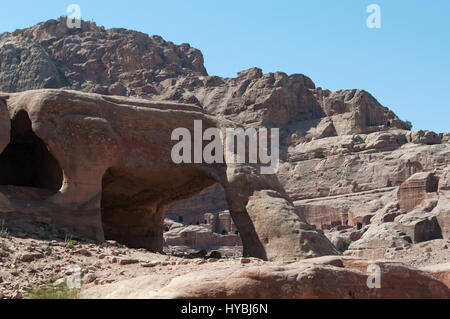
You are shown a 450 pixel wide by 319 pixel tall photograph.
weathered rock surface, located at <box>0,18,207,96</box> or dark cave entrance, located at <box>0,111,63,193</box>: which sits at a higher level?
weathered rock surface, located at <box>0,18,207,96</box>

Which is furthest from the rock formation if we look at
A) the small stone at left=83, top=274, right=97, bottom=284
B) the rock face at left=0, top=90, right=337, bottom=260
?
the small stone at left=83, top=274, right=97, bottom=284

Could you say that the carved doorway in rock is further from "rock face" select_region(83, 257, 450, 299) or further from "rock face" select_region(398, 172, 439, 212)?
"rock face" select_region(83, 257, 450, 299)

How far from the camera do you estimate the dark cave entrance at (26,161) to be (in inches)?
635

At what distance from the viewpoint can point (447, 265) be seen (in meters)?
10.6

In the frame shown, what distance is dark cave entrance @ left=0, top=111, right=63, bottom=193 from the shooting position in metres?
16.1

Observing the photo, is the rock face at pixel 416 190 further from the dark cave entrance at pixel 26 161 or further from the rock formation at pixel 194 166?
the dark cave entrance at pixel 26 161

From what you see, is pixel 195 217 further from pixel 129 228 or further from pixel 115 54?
pixel 129 228

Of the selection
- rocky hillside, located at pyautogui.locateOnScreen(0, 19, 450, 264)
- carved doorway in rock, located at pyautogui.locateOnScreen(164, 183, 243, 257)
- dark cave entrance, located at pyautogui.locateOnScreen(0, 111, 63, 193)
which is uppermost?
rocky hillside, located at pyautogui.locateOnScreen(0, 19, 450, 264)

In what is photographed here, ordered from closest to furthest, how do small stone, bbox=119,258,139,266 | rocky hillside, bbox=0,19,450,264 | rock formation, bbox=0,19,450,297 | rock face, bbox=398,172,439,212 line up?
small stone, bbox=119,258,139,266 < rock formation, bbox=0,19,450,297 < rock face, bbox=398,172,439,212 < rocky hillside, bbox=0,19,450,264

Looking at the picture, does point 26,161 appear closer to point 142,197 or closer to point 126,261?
point 142,197
